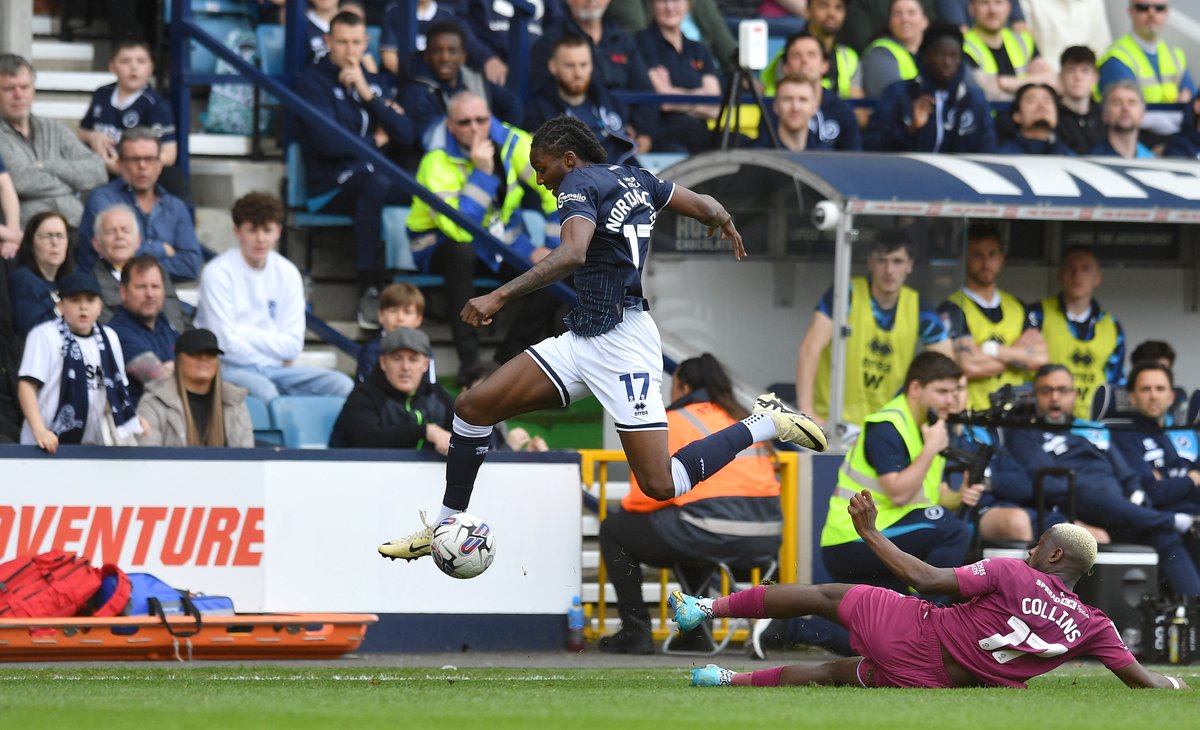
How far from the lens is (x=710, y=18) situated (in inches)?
677

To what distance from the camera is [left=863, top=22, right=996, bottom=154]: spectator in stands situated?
15180mm

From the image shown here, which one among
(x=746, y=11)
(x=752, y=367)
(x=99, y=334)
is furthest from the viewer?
(x=746, y=11)

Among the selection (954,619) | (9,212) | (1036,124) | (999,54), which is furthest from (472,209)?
(954,619)

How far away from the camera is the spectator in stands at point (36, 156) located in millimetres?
12922

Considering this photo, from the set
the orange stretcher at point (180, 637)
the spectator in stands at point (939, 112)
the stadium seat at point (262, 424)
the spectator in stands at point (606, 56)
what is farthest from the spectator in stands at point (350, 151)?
the spectator in stands at point (939, 112)

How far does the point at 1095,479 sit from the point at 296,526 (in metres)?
4.97

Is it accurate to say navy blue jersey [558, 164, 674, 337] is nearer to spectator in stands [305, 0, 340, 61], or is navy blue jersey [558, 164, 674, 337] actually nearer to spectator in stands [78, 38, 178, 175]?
spectator in stands [78, 38, 178, 175]

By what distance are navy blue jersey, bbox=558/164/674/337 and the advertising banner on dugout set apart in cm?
268

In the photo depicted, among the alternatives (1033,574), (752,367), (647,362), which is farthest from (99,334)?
(1033,574)

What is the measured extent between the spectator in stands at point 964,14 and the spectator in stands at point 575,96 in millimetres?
4173

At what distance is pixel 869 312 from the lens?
1303cm

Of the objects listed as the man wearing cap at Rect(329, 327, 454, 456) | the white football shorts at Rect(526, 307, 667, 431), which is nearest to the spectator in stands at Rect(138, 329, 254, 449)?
the man wearing cap at Rect(329, 327, 454, 456)

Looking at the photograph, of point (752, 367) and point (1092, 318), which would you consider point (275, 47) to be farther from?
point (1092, 318)

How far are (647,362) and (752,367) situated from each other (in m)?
4.84
